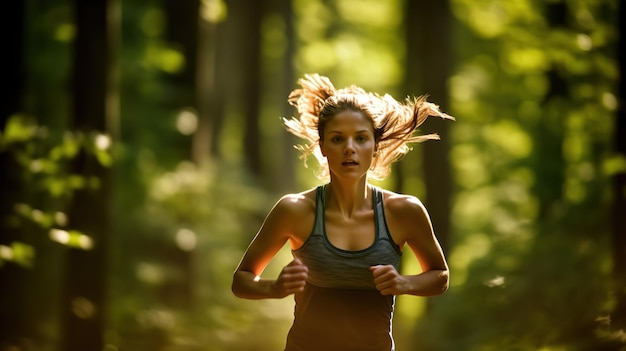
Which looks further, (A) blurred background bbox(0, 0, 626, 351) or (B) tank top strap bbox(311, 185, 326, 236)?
(A) blurred background bbox(0, 0, 626, 351)

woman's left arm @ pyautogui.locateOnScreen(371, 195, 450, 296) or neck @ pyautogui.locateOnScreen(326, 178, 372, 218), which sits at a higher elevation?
neck @ pyautogui.locateOnScreen(326, 178, 372, 218)

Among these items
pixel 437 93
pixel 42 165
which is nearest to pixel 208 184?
pixel 437 93

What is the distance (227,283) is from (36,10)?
6.72m

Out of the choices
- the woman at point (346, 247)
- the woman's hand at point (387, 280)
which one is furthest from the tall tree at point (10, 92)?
the woman's hand at point (387, 280)

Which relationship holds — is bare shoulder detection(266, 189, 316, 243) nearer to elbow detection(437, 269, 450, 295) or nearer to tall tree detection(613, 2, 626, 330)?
elbow detection(437, 269, 450, 295)

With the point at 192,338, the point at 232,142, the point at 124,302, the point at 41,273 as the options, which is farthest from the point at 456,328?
the point at 232,142

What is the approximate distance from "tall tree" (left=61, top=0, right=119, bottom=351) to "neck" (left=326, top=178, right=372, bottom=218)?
4.66m

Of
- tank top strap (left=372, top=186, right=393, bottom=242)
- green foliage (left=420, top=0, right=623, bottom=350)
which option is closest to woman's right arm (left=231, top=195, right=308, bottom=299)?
tank top strap (left=372, top=186, right=393, bottom=242)

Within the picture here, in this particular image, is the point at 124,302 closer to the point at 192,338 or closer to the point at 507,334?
the point at 192,338

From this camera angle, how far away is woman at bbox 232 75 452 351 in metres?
3.98

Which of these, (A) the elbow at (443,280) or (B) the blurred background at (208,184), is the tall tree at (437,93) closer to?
(B) the blurred background at (208,184)

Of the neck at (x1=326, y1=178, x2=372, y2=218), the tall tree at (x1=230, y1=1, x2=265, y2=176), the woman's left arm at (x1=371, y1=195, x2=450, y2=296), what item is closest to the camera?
the woman's left arm at (x1=371, y1=195, x2=450, y2=296)

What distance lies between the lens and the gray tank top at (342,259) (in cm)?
397

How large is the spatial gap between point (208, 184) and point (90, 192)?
6347 millimetres
